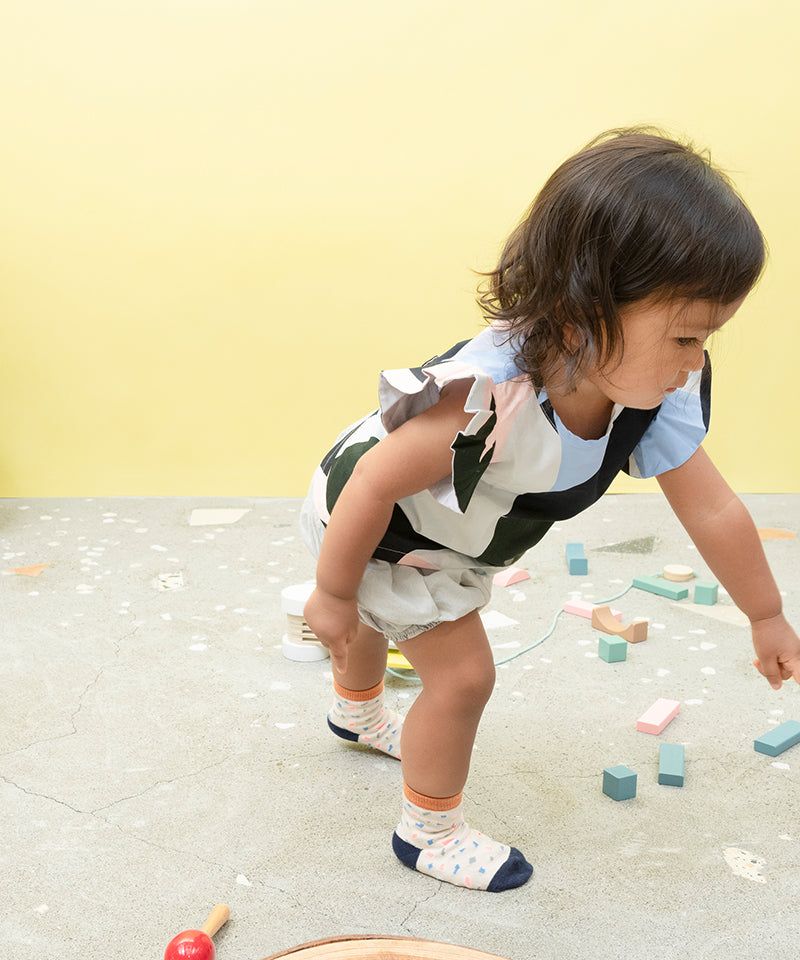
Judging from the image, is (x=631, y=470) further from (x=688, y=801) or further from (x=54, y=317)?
(x=54, y=317)

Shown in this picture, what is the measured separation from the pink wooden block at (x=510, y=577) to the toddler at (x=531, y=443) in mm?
649

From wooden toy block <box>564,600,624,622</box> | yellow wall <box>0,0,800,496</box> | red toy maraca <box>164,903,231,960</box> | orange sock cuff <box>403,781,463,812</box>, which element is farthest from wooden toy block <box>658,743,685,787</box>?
yellow wall <box>0,0,800,496</box>

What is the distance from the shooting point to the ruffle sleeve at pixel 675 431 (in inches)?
33.5

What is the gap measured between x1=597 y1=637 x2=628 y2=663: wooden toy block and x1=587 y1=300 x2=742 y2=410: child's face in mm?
582

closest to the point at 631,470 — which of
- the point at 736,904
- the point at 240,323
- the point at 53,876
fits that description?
the point at 736,904

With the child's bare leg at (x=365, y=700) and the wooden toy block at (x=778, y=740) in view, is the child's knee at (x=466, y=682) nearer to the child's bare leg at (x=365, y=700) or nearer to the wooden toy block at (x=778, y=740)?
the child's bare leg at (x=365, y=700)

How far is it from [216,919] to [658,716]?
564mm

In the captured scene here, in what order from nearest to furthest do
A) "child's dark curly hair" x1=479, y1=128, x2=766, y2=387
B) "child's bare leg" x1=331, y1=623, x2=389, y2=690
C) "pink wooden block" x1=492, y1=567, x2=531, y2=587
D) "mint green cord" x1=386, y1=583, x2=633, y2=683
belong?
"child's dark curly hair" x1=479, y1=128, x2=766, y2=387 < "child's bare leg" x1=331, y1=623, x2=389, y2=690 < "mint green cord" x1=386, y1=583, x2=633, y2=683 < "pink wooden block" x1=492, y1=567, x2=531, y2=587

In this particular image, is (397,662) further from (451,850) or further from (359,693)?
(451,850)

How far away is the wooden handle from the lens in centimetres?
75

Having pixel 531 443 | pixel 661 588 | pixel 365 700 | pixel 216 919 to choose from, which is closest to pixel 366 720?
pixel 365 700

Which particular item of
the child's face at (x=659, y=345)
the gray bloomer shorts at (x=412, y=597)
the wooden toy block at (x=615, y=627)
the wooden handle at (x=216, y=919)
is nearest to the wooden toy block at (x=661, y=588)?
the wooden toy block at (x=615, y=627)

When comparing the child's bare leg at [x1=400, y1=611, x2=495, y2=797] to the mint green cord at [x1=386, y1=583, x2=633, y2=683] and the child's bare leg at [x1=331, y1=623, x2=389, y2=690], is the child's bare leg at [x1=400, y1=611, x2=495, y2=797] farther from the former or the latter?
the mint green cord at [x1=386, y1=583, x2=633, y2=683]

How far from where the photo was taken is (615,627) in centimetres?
133
